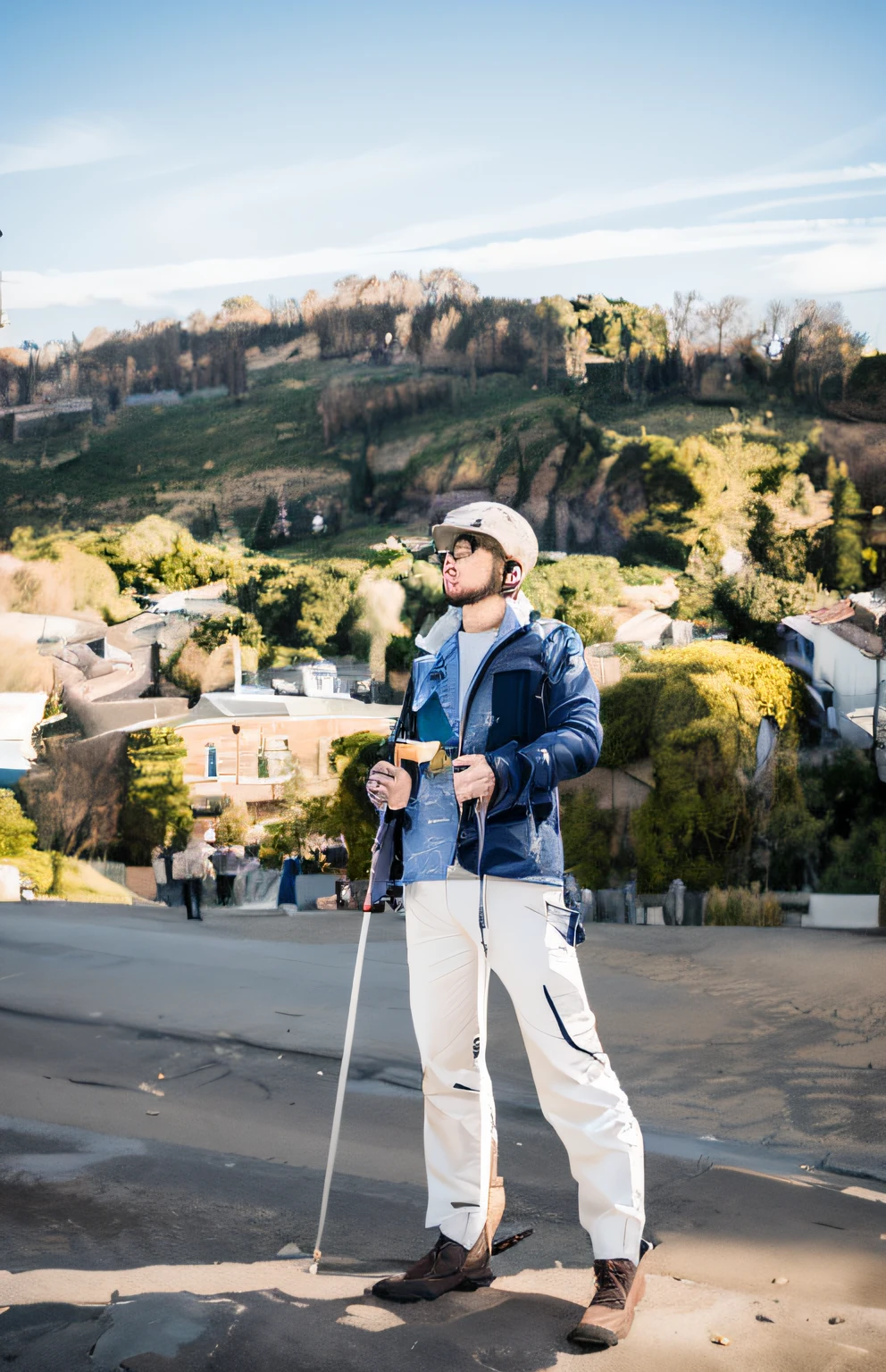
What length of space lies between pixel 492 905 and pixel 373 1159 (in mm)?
1286

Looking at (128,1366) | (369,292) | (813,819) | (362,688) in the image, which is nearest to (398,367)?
(369,292)

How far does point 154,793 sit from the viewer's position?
275 inches

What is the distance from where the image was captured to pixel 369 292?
677 cm

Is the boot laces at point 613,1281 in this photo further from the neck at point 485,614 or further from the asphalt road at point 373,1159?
the neck at point 485,614

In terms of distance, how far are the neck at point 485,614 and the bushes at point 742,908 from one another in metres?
4.09

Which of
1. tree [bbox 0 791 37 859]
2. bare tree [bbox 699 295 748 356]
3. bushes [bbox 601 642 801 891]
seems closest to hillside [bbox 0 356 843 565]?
bare tree [bbox 699 295 748 356]

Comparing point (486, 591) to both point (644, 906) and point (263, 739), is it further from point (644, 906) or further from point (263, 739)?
point (263, 739)

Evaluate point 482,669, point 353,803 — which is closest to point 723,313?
point 353,803

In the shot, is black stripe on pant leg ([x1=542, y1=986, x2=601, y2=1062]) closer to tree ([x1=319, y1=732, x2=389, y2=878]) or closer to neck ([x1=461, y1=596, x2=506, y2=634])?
neck ([x1=461, y1=596, x2=506, y2=634])

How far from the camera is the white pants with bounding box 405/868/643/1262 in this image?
7.71 feet

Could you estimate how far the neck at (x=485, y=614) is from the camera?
260 cm

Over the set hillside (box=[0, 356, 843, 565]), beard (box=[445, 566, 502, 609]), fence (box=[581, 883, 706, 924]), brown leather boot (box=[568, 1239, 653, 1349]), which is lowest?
fence (box=[581, 883, 706, 924])

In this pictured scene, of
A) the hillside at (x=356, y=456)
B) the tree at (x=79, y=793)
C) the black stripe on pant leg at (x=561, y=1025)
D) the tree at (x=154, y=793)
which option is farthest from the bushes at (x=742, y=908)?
the black stripe on pant leg at (x=561, y=1025)

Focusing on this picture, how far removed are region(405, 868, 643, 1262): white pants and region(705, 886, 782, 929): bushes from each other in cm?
398
